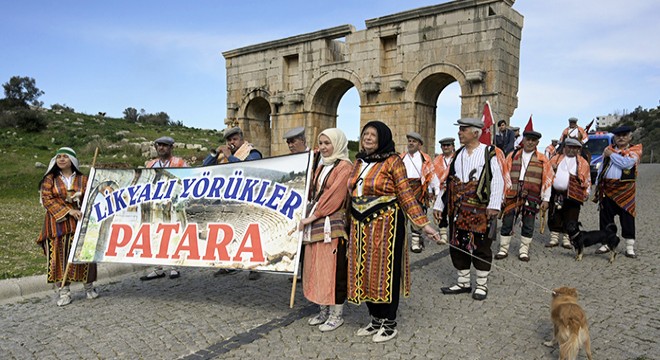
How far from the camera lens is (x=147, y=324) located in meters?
4.53

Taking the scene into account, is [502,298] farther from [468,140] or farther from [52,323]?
[52,323]

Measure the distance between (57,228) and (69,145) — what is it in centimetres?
3085

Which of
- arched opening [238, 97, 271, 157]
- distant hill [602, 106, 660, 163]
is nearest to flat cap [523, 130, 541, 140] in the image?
arched opening [238, 97, 271, 157]

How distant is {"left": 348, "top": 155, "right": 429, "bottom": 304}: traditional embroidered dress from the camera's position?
13.2 feet

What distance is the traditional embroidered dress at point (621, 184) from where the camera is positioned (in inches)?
271

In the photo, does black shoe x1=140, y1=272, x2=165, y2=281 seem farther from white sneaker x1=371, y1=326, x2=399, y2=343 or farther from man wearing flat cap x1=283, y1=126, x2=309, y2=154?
white sneaker x1=371, y1=326, x2=399, y2=343

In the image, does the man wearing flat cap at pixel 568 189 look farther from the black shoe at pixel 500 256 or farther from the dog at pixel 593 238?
the black shoe at pixel 500 256

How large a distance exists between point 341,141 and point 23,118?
41.3m

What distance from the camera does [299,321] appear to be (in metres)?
4.57

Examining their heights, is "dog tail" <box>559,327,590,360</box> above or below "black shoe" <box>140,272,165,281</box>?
above

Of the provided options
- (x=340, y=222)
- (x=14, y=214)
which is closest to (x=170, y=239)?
(x=340, y=222)

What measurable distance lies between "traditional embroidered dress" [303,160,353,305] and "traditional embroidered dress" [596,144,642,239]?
4.95 meters

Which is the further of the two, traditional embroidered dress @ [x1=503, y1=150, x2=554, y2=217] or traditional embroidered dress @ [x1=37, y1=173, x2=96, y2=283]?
traditional embroidered dress @ [x1=503, y1=150, x2=554, y2=217]

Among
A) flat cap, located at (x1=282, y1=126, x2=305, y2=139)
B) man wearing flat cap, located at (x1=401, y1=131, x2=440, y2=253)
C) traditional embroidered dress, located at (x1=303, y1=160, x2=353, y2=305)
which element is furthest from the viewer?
man wearing flat cap, located at (x1=401, y1=131, x2=440, y2=253)
